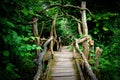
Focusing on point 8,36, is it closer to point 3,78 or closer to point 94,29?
point 3,78

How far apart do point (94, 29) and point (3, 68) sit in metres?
9.63

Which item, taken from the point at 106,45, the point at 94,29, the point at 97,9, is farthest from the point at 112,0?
the point at 106,45

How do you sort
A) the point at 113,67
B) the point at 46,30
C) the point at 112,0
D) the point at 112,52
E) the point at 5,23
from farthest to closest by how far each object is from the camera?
the point at 46,30, the point at 112,0, the point at 112,52, the point at 113,67, the point at 5,23

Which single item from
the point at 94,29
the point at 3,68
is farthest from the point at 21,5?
the point at 94,29

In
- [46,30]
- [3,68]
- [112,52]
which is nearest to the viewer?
[3,68]

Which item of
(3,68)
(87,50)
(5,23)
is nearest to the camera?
(5,23)

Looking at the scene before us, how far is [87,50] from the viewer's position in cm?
987

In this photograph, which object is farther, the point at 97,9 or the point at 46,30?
the point at 46,30

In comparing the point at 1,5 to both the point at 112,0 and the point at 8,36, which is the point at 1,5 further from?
the point at 112,0

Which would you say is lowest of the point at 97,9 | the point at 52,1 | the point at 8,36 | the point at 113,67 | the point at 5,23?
the point at 113,67

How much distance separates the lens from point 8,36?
4.59 meters

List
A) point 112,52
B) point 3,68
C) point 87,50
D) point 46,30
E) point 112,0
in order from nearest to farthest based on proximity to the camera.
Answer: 1. point 3,68
2. point 87,50
3. point 112,52
4. point 112,0
5. point 46,30

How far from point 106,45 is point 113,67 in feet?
11.4

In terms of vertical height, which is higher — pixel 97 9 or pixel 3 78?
pixel 97 9
